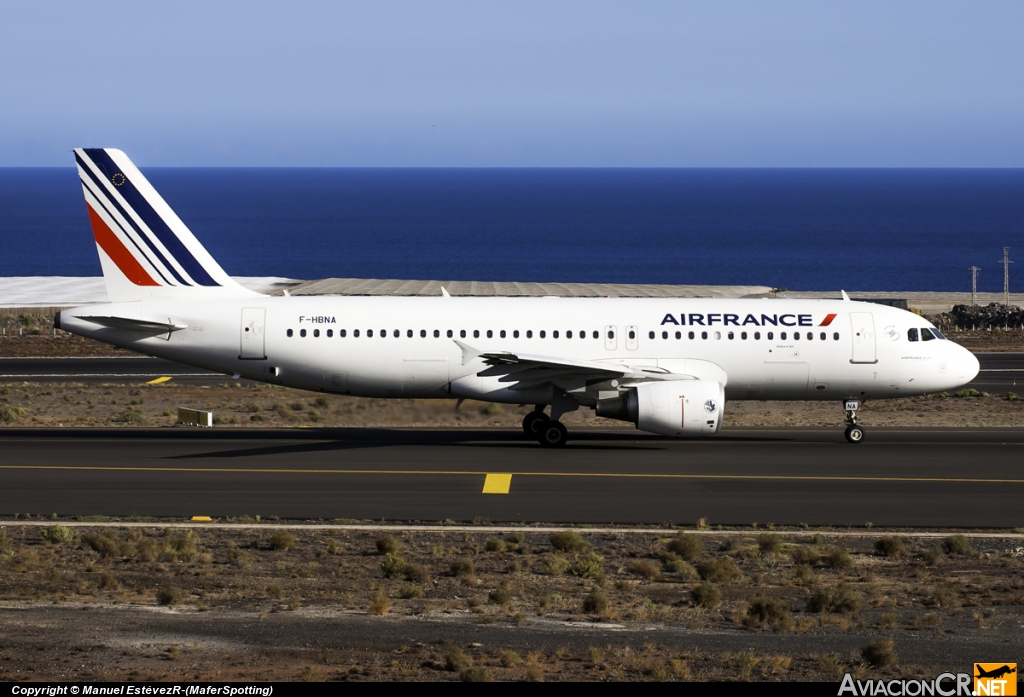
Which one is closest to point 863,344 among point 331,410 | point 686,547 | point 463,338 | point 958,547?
point 463,338

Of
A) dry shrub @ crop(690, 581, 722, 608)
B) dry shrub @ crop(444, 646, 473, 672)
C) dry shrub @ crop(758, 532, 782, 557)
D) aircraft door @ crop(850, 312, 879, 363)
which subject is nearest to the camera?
dry shrub @ crop(444, 646, 473, 672)

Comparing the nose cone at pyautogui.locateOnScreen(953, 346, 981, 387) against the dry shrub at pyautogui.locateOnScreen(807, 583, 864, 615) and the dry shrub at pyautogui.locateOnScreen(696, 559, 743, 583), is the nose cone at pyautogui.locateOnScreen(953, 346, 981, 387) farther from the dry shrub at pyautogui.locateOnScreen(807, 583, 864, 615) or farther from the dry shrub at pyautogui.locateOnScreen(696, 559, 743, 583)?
the dry shrub at pyautogui.locateOnScreen(807, 583, 864, 615)

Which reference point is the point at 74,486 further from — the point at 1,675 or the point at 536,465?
the point at 1,675

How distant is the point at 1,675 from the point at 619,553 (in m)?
10.3

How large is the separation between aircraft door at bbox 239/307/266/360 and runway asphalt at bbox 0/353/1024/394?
13521mm

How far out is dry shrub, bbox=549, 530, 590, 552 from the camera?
20.1 metres

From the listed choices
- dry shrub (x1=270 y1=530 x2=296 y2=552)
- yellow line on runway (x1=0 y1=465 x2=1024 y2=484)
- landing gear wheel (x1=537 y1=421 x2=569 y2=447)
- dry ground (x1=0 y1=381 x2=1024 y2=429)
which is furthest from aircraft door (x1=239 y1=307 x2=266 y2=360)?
dry shrub (x1=270 y1=530 x2=296 y2=552)

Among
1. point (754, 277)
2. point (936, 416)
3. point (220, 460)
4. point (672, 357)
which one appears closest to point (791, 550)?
point (672, 357)

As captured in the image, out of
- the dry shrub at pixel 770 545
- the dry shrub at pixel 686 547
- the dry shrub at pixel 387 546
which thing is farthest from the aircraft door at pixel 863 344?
the dry shrub at pixel 387 546

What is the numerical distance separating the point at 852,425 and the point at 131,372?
1208 inches

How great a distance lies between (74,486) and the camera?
25078mm

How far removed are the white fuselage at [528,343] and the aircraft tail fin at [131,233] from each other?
0.58 metres

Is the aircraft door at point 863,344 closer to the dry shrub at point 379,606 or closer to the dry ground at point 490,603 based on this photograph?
the dry ground at point 490,603

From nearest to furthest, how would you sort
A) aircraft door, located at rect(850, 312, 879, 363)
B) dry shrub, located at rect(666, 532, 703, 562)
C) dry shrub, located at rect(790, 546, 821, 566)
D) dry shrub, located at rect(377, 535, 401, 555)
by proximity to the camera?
dry shrub, located at rect(790, 546, 821, 566) < dry shrub, located at rect(666, 532, 703, 562) < dry shrub, located at rect(377, 535, 401, 555) < aircraft door, located at rect(850, 312, 879, 363)
